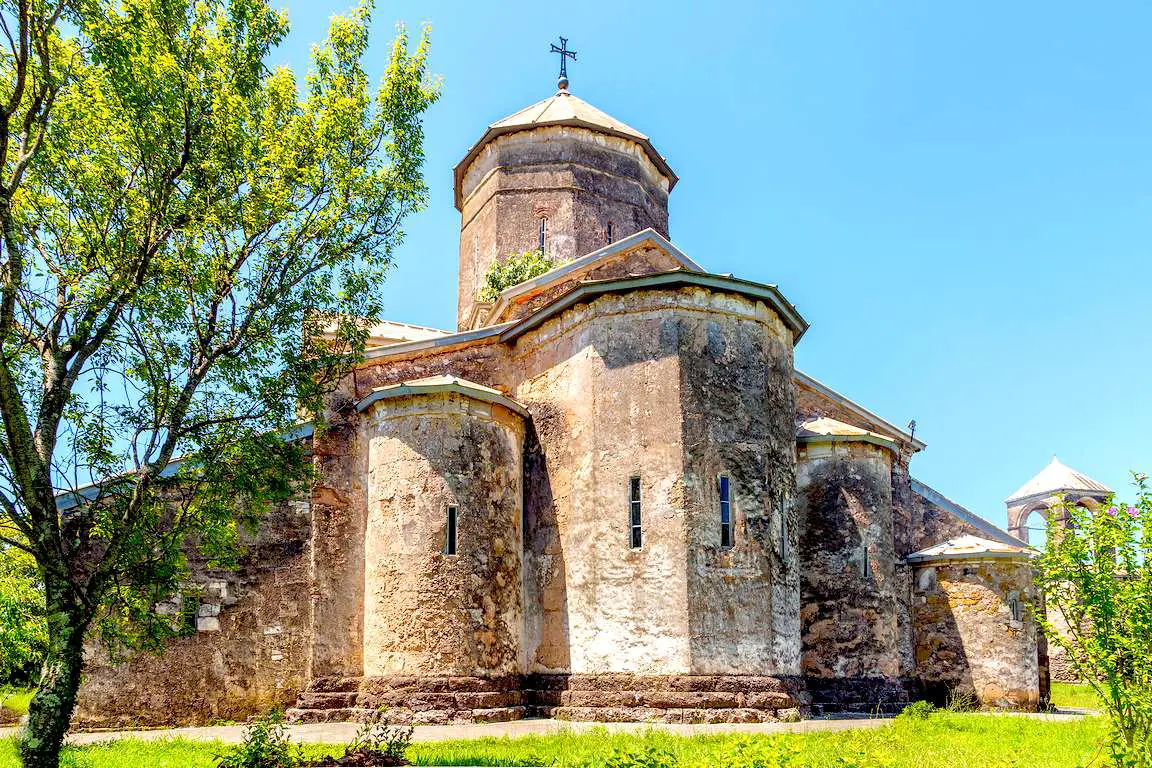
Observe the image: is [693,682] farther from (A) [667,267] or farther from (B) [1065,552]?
(A) [667,267]

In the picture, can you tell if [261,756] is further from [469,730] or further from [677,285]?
[677,285]

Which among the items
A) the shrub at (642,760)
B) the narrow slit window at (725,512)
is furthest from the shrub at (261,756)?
the narrow slit window at (725,512)

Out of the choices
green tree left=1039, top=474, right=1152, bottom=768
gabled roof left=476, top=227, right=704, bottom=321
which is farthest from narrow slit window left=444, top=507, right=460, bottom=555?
green tree left=1039, top=474, right=1152, bottom=768

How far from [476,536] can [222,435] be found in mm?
4915

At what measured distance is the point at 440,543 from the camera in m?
12.5

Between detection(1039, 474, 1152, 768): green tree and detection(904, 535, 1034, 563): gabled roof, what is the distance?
805 cm

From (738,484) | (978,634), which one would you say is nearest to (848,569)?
(978,634)

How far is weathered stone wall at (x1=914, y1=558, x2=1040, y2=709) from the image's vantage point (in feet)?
48.3

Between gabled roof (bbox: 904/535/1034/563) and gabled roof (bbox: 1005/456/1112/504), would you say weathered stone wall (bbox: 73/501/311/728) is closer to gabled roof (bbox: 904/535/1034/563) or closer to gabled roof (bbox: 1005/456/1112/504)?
gabled roof (bbox: 904/535/1034/563)

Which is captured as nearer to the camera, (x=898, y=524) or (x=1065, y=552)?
(x=1065, y=552)

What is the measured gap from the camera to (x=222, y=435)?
8414 millimetres

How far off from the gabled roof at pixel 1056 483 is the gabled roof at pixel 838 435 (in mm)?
22362

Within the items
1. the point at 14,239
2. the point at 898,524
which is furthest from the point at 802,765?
the point at 898,524

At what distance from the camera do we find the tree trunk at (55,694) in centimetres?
649
